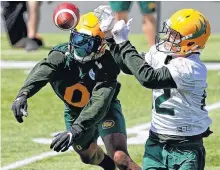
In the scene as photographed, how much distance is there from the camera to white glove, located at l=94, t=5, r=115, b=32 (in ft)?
21.2

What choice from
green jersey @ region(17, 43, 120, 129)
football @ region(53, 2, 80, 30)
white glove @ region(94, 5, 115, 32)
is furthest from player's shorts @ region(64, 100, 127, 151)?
white glove @ region(94, 5, 115, 32)

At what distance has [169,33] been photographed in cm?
652

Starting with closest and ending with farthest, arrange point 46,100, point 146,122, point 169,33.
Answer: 1. point 169,33
2. point 146,122
3. point 46,100

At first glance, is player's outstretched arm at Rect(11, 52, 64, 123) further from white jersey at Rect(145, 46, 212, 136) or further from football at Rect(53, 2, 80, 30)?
white jersey at Rect(145, 46, 212, 136)

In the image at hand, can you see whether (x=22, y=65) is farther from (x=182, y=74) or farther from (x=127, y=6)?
(x=182, y=74)

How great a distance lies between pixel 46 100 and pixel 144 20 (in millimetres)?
2864

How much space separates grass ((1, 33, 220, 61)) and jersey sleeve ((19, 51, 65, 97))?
25.0ft

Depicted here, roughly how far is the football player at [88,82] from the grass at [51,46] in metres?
7.53

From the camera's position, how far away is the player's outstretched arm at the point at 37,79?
277 inches

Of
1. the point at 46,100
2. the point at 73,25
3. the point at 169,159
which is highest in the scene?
the point at 73,25

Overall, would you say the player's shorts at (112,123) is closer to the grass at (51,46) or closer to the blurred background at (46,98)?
the blurred background at (46,98)

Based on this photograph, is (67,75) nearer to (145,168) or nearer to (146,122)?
(145,168)

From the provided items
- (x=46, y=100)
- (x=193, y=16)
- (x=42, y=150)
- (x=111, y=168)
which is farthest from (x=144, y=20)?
(x=193, y=16)

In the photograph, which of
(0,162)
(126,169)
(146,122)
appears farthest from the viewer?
(146,122)
